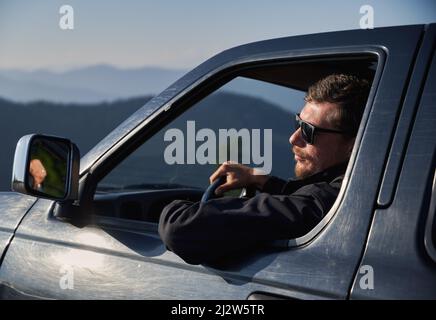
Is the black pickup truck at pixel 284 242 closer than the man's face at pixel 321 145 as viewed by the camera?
Yes

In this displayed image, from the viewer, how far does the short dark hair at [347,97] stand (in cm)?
238

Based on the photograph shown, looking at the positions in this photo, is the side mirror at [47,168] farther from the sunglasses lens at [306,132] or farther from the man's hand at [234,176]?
the sunglasses lens at [306,132]

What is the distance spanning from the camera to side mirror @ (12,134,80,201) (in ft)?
7.48

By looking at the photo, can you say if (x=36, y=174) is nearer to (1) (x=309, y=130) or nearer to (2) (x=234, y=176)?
(2) (x=234, y=176)

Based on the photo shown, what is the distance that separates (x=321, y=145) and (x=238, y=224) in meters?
0.56

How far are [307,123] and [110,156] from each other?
68 centimetres

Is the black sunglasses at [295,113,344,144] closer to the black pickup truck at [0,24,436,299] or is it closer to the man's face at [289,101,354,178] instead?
the man's face at [289,101,354,178]

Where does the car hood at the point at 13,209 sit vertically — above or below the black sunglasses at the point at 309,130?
below

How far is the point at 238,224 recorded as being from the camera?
2016mm

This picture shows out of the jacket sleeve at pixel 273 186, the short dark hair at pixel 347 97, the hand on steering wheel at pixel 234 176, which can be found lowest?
the jacket sleeve at pixel 273 186

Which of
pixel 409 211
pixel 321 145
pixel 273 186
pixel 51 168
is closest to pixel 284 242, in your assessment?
pixel 409 211

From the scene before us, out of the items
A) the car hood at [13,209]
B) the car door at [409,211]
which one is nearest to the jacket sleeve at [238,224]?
the car door at [409,211]

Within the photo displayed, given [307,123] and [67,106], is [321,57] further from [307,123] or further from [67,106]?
[67,106]
